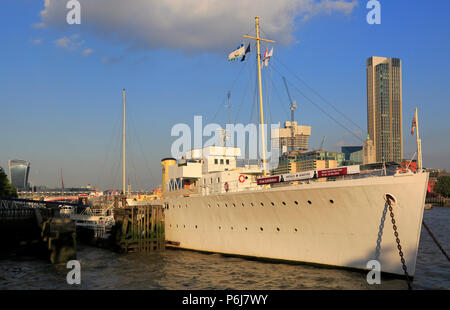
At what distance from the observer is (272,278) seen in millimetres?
18078

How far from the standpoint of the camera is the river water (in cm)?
1705

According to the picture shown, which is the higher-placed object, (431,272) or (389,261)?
(389,261)

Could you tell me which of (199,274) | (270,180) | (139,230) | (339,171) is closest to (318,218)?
(339,171)

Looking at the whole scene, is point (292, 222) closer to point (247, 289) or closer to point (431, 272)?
point (247, 289)

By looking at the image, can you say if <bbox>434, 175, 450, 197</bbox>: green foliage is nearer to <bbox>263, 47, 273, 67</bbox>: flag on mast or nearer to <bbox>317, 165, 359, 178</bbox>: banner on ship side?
<bbox>263, 47, 273, 67</bbox>: flag on mast

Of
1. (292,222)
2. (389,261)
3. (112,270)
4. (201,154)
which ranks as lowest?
(112,270)

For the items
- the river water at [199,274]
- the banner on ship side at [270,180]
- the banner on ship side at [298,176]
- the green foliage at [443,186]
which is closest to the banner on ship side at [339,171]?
the banner on ship side at [298,176]

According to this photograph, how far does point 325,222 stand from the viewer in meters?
18.3

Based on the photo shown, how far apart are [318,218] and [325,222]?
15.9 inches

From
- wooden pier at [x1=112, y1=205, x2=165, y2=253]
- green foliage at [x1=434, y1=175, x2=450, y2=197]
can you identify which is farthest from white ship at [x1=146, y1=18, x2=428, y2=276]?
green foliage at [x1=434, y1=175, x2=450, y2=197]

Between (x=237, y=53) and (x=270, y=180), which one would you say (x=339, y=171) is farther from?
(x=237, y=53)
